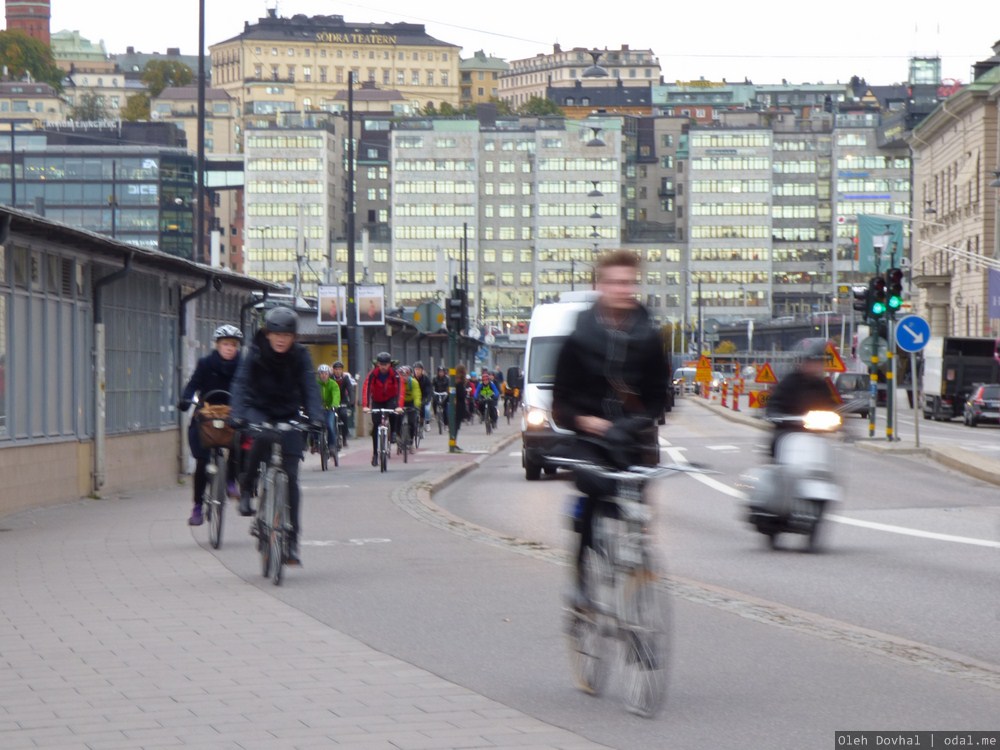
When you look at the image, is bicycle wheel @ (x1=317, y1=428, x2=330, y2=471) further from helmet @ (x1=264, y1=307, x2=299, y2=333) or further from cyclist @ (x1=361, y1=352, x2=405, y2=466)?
helmet @ (x1=264, y1=307, x2=299, y2=333)

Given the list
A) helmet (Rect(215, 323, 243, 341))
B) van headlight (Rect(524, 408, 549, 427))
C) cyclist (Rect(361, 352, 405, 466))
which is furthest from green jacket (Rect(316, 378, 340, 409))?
helmet (Rect(215, 323, 243, 341))

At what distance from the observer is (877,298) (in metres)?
34.2

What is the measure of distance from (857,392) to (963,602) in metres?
68.8

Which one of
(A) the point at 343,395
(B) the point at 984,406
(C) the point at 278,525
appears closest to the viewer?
(C) the point at 278,525

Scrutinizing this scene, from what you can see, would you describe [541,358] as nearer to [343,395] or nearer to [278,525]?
A: [343,395]

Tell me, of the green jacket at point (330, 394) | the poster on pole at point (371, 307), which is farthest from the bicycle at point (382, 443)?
the poster on pole at point (371, 307)

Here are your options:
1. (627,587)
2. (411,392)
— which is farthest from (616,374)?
(411,392)

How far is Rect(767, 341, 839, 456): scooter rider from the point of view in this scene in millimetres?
14484

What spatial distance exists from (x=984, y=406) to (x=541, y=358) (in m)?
34.0

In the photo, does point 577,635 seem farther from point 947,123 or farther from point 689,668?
point 947,123

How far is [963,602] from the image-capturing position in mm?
11000

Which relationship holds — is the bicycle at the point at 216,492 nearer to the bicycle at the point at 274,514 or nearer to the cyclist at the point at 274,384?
the cyclist at the point at 274,384

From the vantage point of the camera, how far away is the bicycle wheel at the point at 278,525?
11.6 m

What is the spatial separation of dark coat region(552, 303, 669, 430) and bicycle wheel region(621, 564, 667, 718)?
2.21 feet
